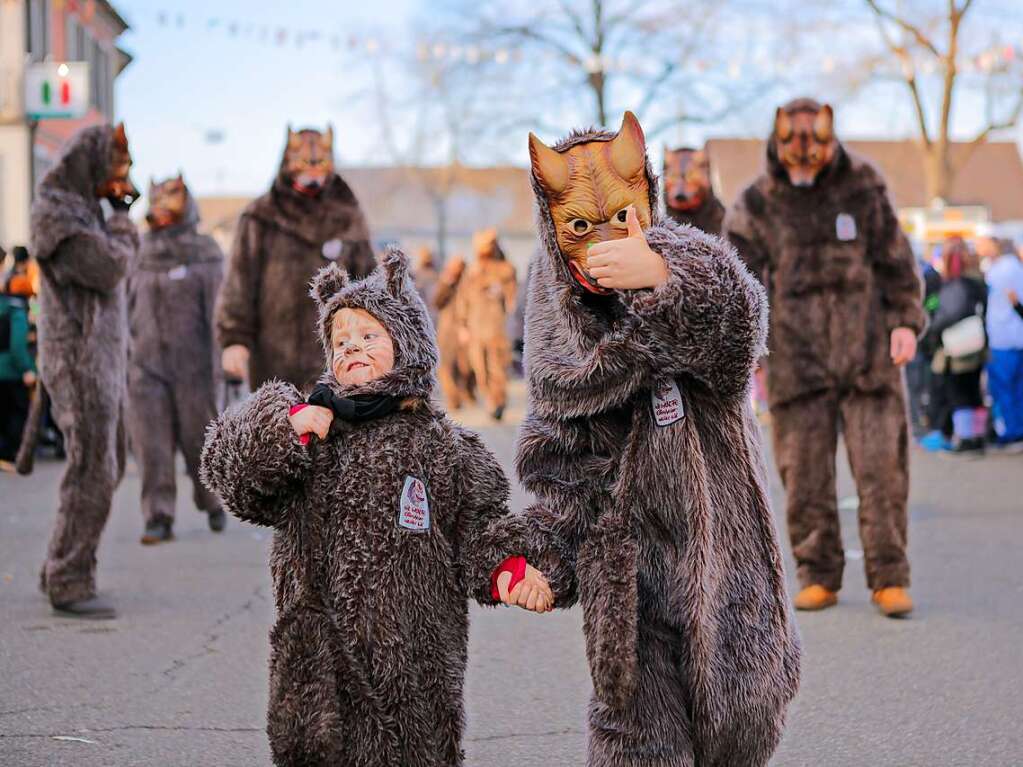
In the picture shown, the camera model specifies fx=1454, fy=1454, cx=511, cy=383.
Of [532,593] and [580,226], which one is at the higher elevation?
[580,226]

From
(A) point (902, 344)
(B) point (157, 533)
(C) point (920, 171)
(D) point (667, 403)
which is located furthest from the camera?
(C) point (920, 171)

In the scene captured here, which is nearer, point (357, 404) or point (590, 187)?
point (590, 187)

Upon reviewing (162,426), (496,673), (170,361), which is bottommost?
(496,673)

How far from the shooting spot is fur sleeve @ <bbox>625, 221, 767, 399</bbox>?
310 cm

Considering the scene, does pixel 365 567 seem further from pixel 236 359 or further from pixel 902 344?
pixel 236 359

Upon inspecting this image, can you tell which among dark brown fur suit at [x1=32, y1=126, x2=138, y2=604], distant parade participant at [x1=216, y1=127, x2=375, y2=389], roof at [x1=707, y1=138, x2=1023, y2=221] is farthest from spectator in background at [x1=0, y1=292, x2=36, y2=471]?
roof at [x1=707, y1=138, x2=1023, y2=221]

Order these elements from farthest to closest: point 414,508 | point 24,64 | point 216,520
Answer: point 24,64
point 216,520
point 414,508

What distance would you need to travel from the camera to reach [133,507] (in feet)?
35.1

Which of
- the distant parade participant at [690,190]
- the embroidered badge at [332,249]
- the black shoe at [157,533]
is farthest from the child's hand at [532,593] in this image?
the black shoe at [157,533]

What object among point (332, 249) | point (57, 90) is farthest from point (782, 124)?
point (57, 90)

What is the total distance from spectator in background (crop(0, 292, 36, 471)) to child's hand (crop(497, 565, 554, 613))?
35.1ft

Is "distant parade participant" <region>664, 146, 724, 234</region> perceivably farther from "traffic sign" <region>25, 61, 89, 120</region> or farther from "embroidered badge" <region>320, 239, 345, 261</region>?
"traffic sign" <region>25, 61, 89, 120</region>

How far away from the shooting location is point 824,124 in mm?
6340

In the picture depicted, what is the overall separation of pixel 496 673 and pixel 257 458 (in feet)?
8.08
